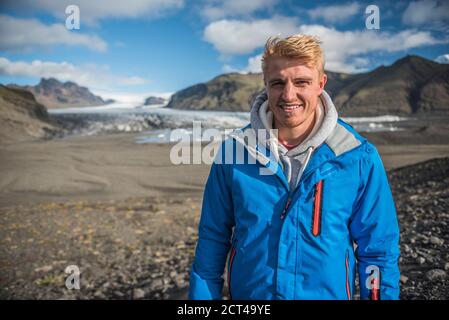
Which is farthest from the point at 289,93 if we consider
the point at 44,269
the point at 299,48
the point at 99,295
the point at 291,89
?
the point at 44,269

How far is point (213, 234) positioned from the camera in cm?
249

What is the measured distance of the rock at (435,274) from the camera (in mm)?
4078

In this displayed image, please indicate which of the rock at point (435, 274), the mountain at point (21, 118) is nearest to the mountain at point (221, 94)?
the mountain at point (21, 118)

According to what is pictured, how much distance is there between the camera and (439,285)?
3.96 metres

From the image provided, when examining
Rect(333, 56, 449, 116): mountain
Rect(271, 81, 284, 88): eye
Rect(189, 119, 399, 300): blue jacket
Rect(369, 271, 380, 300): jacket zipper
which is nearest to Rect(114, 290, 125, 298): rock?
Rect(189, 119, 399, 300): blue jacket

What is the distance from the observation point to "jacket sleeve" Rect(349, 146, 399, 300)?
7.25ft

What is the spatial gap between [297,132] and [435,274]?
3121 mm

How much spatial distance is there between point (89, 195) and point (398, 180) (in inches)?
511

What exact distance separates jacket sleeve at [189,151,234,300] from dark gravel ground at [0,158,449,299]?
9.39ft

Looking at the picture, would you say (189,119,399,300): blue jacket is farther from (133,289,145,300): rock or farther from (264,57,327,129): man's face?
(133,289,145,300): rock

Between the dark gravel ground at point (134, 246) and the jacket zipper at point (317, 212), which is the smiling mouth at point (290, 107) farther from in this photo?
the dark gravel ground at point (134, 246)

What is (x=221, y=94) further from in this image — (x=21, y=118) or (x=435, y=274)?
(x=435, y=274)
